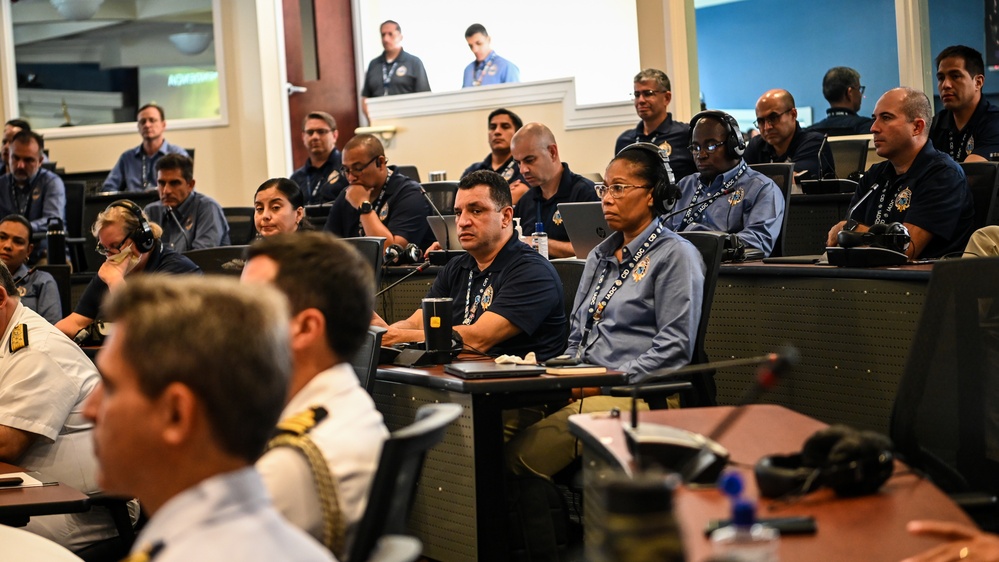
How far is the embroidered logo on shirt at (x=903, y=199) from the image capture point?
4.34 m

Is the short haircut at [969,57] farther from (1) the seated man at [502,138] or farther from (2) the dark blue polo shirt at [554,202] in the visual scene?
(1) the seated man at [502,138]

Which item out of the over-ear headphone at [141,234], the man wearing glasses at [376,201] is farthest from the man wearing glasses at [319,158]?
the over-ear headphone at [141,234]

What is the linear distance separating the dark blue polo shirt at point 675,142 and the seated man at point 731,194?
1039 millimetres

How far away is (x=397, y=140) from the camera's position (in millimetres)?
9328

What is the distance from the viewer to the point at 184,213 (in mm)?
6418

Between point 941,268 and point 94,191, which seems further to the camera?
point 94,191

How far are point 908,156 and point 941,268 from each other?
2.49 meters

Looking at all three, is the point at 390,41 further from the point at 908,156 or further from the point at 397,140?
the point at 908,156

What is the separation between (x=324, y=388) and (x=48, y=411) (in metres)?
1.59

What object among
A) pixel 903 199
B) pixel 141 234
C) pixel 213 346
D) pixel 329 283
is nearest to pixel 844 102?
pixel 903 199

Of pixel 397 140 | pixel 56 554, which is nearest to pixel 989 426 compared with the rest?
pixel 56 554

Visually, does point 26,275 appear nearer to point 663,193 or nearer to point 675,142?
point 663,193

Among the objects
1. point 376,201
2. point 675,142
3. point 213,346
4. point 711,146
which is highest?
point 675,142

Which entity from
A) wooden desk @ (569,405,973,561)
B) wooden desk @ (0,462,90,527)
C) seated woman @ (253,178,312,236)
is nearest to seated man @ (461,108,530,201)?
seated woman @ (253,178,312,236)
